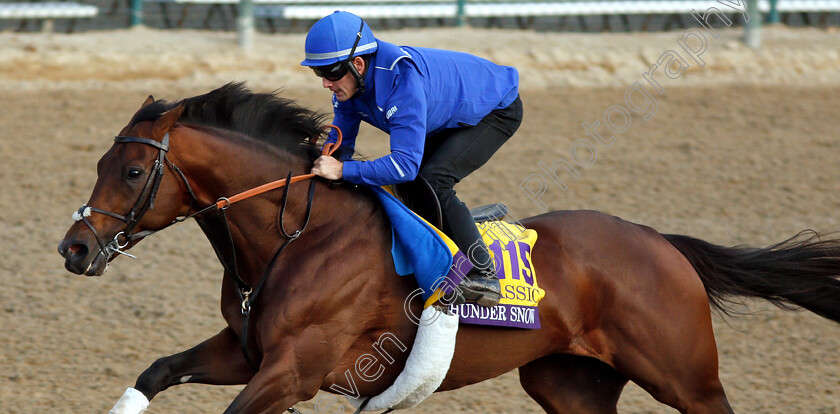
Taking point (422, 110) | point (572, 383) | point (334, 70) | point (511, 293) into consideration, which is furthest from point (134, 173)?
point (572, 383)

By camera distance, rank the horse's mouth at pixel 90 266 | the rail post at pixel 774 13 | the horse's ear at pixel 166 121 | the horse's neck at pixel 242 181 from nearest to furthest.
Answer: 1. the horse's mouth at pixel 90 266
2. the horse's ear at pixel 166 121
3. the horse's neck at pixel 242 181
4. the rail post at pixel 774 13

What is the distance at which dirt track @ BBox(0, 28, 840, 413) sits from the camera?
485 cm

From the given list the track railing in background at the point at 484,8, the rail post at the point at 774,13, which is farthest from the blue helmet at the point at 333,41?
the rail post at the point at 774,13

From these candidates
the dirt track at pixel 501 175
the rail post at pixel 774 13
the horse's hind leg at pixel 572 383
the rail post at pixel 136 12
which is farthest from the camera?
the rail post at pixel 774 13

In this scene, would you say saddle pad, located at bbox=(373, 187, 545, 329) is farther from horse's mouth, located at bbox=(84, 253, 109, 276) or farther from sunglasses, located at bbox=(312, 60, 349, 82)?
horse's mouth, located at bbox=(84, 253, 109, 276)

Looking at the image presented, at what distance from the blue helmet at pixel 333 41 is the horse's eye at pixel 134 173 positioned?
0.67 metres

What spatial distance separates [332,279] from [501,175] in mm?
4862

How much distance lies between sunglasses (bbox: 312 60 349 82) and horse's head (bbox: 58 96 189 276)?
0.52 meters

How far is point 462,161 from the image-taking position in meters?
3.54

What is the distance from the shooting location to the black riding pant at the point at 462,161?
343 cm

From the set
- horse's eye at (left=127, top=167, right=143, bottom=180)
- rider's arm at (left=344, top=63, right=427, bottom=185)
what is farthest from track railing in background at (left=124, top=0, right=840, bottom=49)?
horse's eye at (left=127, top=167, right=143, bottom=180)

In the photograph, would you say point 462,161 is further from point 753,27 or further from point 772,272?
point 753,27

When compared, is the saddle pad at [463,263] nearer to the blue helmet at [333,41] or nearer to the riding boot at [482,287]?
the riding boot at [482,287]

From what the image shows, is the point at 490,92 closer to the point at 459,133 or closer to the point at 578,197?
the point at 459,133
